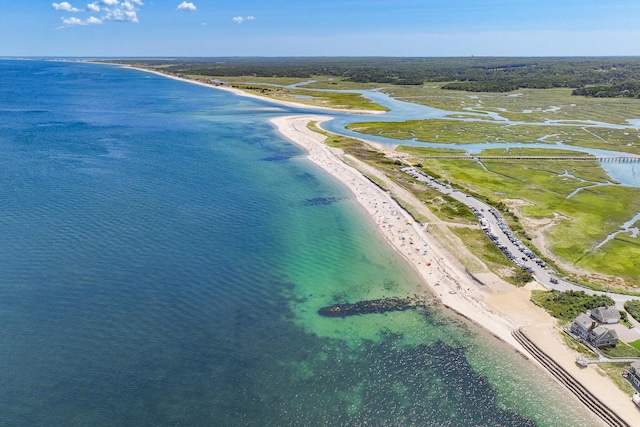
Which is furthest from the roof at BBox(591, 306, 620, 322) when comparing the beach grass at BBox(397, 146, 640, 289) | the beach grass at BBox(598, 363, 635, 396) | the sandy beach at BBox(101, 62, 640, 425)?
the beach grass at BBox(397, 146, 640, 289)

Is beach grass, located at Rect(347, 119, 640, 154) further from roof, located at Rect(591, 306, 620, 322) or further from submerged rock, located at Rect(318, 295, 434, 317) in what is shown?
roof, located at Rect(591, 306, 620, 322)

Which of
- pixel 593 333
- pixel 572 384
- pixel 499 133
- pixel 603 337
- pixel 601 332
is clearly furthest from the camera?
pixel 499 133

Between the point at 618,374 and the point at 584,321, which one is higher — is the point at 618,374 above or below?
below

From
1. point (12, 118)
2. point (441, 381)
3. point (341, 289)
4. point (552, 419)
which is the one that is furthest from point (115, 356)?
point (12, 118)

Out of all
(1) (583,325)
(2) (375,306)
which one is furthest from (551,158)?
(2) (375,306)

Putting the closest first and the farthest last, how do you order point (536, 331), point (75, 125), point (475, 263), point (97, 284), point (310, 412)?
point (310, 412)
point (536, 331)
point (97, 284)
point (475, 263)
point (75, 125)

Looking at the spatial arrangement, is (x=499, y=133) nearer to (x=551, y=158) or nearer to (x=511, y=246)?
(x=551, y=158)

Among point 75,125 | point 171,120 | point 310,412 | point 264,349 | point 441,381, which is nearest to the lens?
point 310,412

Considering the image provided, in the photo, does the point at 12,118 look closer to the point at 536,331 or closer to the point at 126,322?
the point at 126,322
